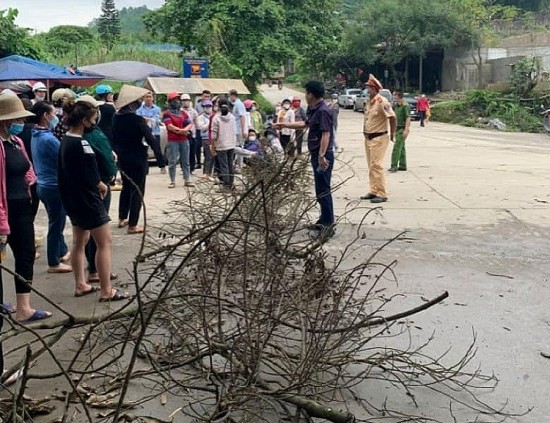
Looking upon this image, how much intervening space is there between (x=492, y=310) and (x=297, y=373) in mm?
2502

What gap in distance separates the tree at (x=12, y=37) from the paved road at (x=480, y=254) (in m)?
8.36

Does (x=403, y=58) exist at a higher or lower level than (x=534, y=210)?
higher

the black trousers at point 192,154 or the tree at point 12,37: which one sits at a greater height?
the tree at point 12,37

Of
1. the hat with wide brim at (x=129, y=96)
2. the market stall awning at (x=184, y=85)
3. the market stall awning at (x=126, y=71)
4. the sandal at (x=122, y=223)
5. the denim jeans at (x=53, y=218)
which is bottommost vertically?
the sandal at (x=122, y=223)

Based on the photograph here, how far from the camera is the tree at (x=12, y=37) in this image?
14805 millimetres

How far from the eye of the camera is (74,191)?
4.93 m

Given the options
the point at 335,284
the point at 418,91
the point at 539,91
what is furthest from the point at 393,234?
the point at 418,91

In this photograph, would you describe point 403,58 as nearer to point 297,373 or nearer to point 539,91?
point 539,91

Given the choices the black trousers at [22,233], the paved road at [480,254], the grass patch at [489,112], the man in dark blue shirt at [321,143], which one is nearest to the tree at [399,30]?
the grass patch at [489,112]

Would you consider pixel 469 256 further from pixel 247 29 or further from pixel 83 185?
pixel 247 29

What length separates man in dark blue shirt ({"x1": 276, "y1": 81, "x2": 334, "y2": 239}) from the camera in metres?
7.11

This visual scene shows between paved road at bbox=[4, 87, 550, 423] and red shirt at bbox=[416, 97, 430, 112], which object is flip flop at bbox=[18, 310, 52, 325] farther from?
red shirt at bbox=[416, 97, 430, 112]

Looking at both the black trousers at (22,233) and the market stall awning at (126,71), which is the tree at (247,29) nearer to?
the market stall awning at (126,71)

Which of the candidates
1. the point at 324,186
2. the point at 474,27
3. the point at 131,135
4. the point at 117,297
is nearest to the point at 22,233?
the point at 117,297
